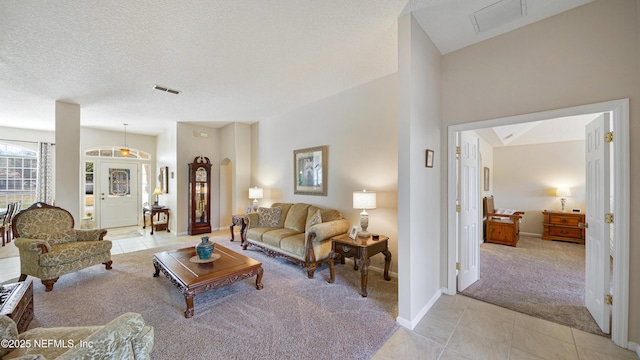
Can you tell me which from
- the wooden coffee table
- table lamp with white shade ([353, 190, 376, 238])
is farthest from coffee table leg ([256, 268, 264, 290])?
table lamp with white shade ([353, 190, 376, 238])

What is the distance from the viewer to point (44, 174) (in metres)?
6.21

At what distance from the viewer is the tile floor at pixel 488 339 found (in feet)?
6.11

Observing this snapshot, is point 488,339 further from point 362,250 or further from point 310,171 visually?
point 310,171

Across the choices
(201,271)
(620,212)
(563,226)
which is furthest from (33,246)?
(563,226)

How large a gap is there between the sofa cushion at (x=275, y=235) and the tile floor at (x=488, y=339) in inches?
85.6

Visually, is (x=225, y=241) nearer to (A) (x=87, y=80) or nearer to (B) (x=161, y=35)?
(A) (x=87, y=80)

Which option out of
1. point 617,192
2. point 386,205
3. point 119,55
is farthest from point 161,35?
point 617,192

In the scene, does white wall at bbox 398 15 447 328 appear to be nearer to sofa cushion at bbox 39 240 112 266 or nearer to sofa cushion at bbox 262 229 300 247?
sofa cushion at bbox 262 229 300 247

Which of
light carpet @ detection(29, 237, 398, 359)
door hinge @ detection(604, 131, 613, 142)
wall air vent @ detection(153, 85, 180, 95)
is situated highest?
wall air vent @ detection(153, 85, 180, 95)

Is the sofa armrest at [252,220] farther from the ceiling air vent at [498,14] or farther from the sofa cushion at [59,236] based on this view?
the ceiling air vent at [498,14]

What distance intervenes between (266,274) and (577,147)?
7.56 meters

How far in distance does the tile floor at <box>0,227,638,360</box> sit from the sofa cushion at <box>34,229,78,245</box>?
176 inches

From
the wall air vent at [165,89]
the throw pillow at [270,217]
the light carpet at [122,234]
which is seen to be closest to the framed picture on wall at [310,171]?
the throw pillow at [270,217]

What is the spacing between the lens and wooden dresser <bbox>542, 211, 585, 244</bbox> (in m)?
5.27
